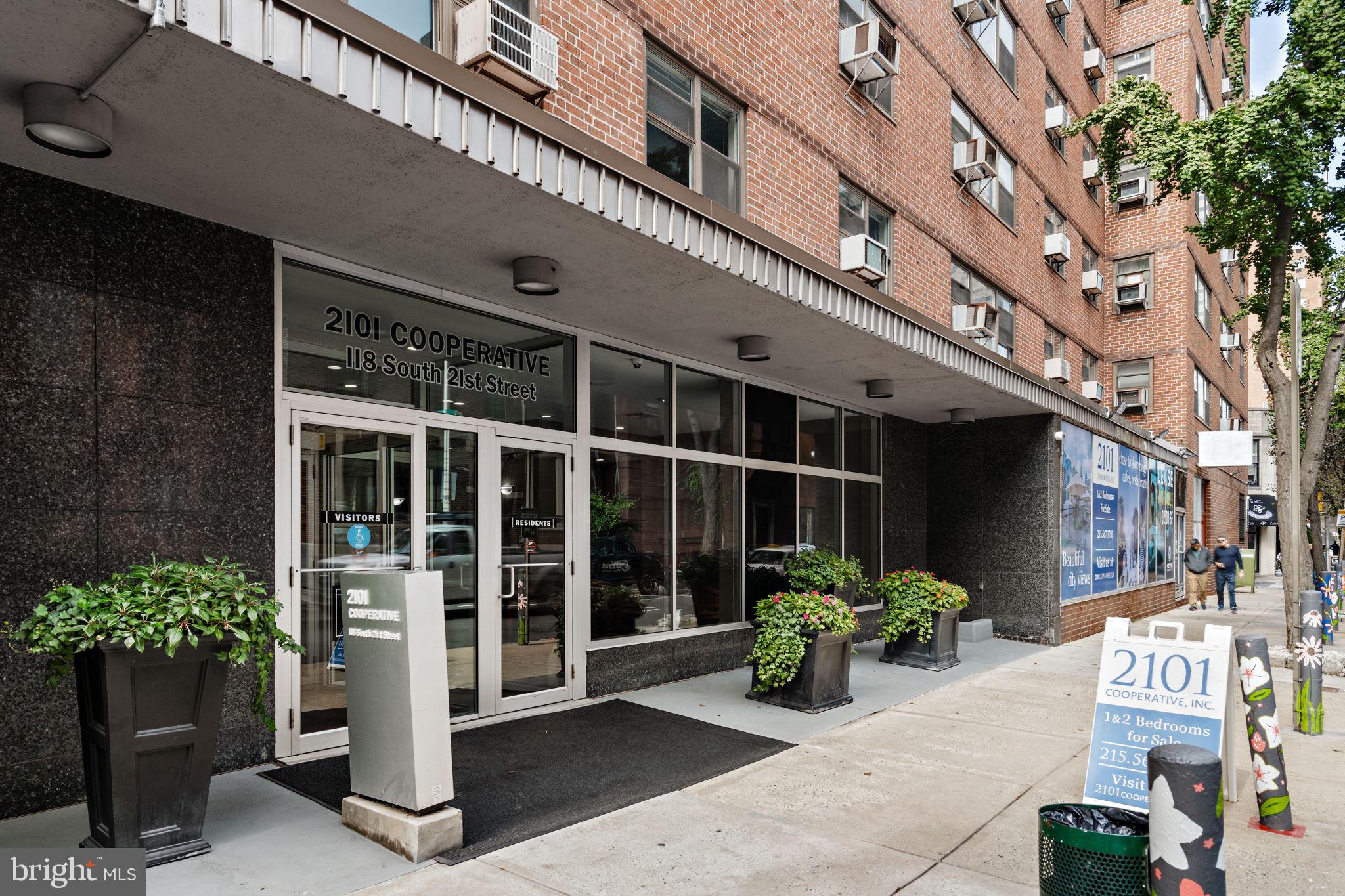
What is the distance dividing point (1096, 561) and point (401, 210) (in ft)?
44.6

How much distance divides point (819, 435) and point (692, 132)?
15.7ft

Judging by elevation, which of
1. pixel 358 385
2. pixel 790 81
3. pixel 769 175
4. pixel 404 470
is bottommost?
pixel 404 470

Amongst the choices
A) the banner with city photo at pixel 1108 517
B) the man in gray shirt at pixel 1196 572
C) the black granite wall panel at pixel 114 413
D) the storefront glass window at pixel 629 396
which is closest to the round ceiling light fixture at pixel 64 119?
the black granite wall panel at pixel 114 413

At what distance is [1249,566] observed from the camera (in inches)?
1006

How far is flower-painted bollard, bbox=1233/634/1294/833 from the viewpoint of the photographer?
17.0 ft

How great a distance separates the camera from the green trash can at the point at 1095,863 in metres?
2.84

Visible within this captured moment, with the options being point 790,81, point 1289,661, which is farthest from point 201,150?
point 1289,661

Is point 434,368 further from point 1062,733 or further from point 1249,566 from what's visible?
point 1249,566

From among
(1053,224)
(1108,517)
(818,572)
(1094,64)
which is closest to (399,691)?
(818,572)

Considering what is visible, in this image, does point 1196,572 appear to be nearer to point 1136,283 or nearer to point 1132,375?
point 1132,375

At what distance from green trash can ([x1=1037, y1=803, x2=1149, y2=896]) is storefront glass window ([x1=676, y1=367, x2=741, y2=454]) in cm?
682

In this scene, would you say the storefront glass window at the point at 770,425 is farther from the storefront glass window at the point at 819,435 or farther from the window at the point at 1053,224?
the window at the point at 1053,224

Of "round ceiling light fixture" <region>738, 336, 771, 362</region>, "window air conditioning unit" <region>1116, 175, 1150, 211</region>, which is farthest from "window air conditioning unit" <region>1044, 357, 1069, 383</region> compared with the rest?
"round ceiling light fixture" <region>738, 336, 771, 362</region>

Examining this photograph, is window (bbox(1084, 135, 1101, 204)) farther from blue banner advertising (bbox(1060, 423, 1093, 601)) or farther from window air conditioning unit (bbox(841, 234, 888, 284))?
window air conditioning unit (bbox(841, 234, 888, 284))
